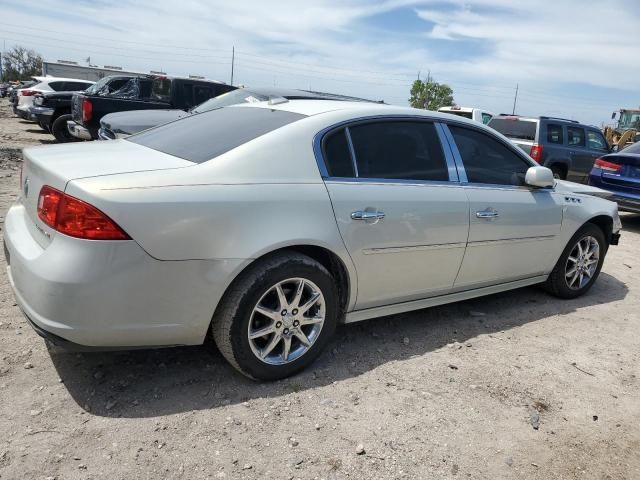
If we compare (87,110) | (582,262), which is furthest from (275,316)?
(87,110)

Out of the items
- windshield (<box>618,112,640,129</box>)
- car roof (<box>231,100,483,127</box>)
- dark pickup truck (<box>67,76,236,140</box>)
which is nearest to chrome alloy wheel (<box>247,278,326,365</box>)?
car roof (<box>231,100,483,127</box>)

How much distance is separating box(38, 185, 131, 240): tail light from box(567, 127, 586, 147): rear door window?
10970 millimetres

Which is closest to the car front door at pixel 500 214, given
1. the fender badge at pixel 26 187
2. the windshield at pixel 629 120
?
the fender badge at pixel 26 187

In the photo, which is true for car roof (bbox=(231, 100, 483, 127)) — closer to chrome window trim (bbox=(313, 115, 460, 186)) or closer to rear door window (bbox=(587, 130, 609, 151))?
chrome window trim (bbox=(313, 115, 460, 186))

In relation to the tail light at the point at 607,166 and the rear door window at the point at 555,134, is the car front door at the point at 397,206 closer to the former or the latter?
the tail light at the point at 607,166

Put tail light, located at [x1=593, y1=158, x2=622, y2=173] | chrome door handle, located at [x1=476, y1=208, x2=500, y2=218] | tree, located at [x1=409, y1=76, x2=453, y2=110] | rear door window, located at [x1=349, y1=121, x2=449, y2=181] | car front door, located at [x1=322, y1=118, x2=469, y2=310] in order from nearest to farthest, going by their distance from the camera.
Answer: car front door, located at [x1=322, y1=118, x2=469, y2=310] < rear door window, located at [x1=349, y1=121, x2=449, y2=181] < chrome door handle, located at [x1=476, y1=208, x2=500, y2=218] < tail light, located at [x1=593, y1=158, x2=622, y2=173] < tree, located at [x1=409, y1=76, x2=453, y2=110]

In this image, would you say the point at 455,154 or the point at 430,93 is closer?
the point at 455,154

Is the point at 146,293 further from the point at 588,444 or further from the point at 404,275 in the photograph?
the point at 588,444

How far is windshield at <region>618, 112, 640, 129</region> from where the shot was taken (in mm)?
25797

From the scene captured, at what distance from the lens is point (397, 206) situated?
320 centimetres

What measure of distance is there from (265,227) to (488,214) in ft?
5.92

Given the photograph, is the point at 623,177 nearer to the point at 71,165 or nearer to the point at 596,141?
the point at 596,141

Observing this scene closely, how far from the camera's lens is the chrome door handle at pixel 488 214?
3.67m

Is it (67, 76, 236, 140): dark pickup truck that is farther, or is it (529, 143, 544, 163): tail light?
(529, 143, 544, 163): tail light
